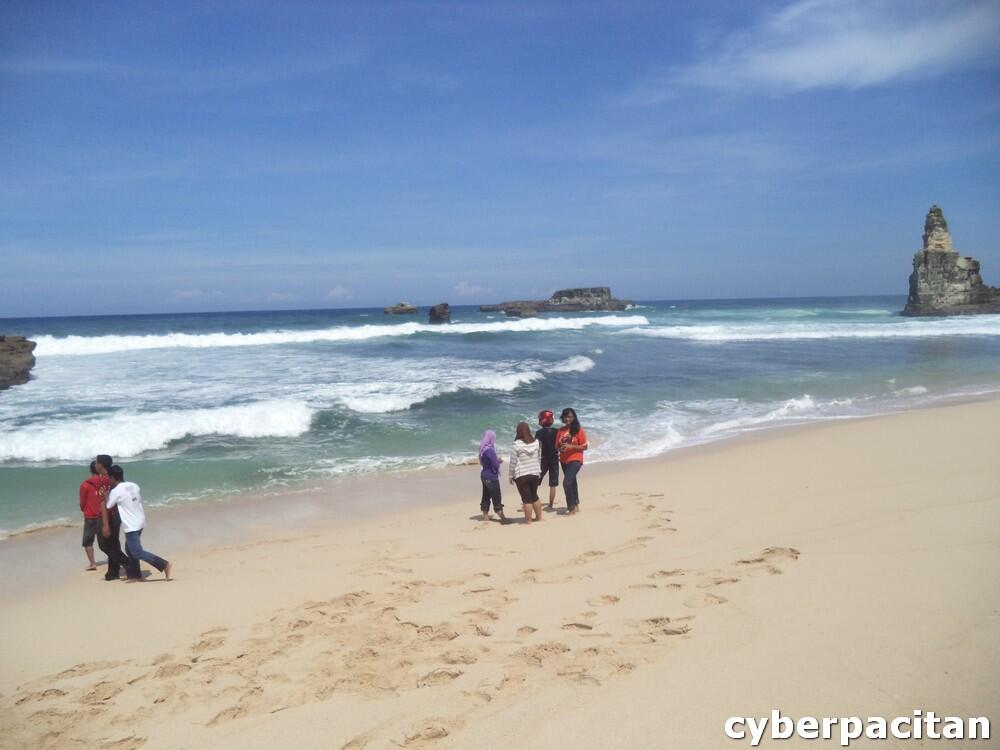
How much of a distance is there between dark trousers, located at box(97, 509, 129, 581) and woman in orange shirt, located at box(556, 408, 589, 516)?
5055 millimetres

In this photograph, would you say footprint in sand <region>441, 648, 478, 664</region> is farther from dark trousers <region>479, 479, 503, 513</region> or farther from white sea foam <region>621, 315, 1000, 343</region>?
white sea foam <region>621, 315, 1000, 343</region>

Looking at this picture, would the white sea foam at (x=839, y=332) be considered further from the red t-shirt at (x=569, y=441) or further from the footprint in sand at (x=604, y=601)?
the footprint in sand at (x=604, y=601)

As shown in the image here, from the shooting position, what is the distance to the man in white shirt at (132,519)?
22.0 ft

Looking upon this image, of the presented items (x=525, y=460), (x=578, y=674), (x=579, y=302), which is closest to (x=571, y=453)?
(x=525, y=460)

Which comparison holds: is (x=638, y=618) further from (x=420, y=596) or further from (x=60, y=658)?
(x=60, y=658)

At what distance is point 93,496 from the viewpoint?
23.5 feet

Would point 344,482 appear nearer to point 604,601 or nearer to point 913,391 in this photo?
point 604,601

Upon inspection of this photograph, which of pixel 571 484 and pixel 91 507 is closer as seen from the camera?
Answer: pixel 91 507

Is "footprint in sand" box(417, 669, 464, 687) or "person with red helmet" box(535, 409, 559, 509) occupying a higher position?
"person with red helmet" box(535, 409, 559, 509)

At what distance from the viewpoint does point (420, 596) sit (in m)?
5.53

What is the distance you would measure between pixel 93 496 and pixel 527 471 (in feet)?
16.2

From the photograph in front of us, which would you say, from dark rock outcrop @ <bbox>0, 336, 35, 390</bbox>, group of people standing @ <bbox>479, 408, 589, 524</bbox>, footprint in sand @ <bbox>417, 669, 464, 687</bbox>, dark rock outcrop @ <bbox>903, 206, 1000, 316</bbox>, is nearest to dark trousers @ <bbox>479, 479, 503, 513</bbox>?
group of people standing @ <bbox>479, 408, 589, 524</bbox>

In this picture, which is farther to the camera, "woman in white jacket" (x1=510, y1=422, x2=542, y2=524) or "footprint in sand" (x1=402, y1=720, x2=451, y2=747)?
"woman in white jacket" (x1=510, y1=422, x2=542, y2=524)

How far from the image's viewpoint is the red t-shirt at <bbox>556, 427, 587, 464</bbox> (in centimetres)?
855
